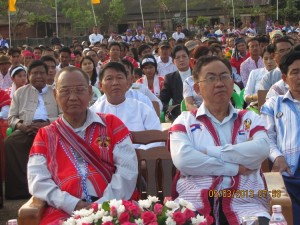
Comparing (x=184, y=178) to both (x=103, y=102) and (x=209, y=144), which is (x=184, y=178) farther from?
(x=103, y=102)

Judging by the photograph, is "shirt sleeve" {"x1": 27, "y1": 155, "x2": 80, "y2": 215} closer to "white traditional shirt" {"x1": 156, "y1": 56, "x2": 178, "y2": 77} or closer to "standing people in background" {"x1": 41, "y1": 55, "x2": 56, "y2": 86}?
"standing people in background" {"x1": 41, "y1": 55, "x2": 56, "y2": 86}

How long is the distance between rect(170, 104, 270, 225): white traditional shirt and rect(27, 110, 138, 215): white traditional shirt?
33cm

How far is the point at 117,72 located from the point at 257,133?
1.99 metres

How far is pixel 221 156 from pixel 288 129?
89 centimetres

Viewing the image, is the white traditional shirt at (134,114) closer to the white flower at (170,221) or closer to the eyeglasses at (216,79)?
the eyeglasses at (216,79)

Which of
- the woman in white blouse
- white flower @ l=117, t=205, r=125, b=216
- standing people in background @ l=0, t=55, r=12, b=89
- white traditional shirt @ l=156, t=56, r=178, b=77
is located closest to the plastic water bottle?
white flower @ l=117, t=205, r=125, b=216

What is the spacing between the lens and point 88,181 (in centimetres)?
392

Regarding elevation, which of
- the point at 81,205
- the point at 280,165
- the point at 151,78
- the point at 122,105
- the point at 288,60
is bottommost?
the point at 81,205

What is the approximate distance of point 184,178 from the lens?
388cm

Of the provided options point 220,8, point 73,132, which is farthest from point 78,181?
point 220,8

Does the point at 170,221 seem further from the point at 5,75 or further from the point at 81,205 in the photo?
the point at 5,75

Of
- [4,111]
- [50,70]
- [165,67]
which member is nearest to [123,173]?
[4,111]

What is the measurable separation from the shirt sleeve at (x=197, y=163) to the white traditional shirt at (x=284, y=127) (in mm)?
750
